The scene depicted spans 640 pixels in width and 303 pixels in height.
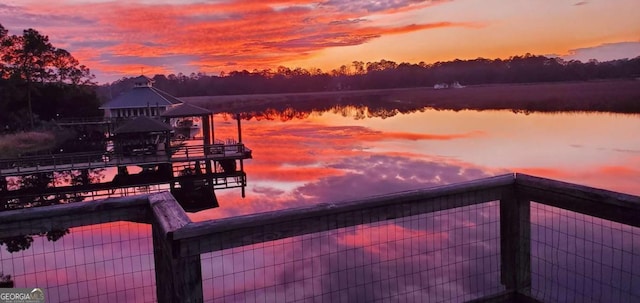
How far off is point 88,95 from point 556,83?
92245mm

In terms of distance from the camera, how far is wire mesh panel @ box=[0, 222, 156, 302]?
8.43 m

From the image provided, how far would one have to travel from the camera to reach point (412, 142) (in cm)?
3206

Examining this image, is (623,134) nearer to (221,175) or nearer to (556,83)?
(221,175)

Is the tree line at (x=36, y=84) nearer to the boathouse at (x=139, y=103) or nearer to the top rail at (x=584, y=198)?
the boathouse at (x=139, y=103)

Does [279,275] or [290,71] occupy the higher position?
[290,71]

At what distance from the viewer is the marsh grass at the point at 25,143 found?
3594 centimetres

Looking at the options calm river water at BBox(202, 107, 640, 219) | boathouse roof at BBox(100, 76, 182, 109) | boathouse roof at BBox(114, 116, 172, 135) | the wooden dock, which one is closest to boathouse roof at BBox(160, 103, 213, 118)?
boathouse roof at BBox(114, 116, 172, 135)

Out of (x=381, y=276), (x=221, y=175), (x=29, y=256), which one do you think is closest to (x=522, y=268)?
(x=381, y=276)

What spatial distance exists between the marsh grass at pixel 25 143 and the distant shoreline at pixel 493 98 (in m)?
46.1

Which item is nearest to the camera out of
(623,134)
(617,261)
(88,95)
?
(617,261)

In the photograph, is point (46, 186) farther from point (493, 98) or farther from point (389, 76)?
point (389, 76)

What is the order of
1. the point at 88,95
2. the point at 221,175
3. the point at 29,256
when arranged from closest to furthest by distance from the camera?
the point at 29,256
the point at 221,175
the point at 88,95

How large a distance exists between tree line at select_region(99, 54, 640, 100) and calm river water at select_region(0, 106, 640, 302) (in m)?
66.2

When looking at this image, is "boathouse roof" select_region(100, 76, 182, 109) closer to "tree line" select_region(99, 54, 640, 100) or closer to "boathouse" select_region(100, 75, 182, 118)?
"boathouse" select_region(100, 75, 182, 118)
